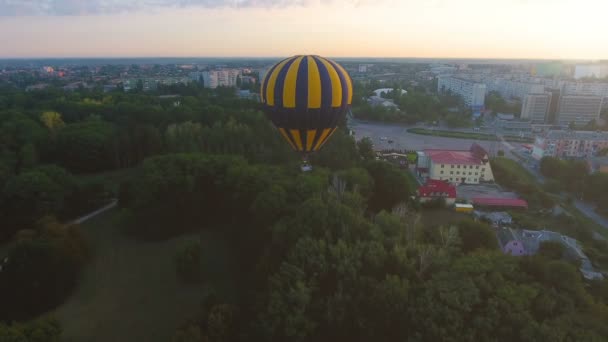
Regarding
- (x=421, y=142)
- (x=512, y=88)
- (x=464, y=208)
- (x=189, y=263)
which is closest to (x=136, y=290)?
(x=189, y=263)

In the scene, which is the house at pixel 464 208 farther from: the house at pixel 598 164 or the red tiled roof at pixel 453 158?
the house at pixel 598 164

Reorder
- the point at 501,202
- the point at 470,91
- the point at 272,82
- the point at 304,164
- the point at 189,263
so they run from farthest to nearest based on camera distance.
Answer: the point at 470,91 < the point at 501,202 < the point at 304,164 < the point at 189,263 < the point at 272,82

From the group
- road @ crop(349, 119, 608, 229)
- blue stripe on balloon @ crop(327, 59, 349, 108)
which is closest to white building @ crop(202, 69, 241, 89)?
road @ crop(349, 119, 608, 229)

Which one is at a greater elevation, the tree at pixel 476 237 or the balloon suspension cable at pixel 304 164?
the balloon suspension cable at pixel 304 164

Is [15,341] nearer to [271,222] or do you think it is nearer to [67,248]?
[67,248]

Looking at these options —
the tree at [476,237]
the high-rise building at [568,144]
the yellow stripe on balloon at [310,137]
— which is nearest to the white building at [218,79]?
the high-rise building at [568,144]

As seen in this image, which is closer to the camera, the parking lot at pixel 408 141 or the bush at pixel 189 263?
the bush at pixel 189 263

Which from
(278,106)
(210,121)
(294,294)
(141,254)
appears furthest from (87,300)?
(210,121)

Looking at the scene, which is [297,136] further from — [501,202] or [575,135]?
[575,135]
